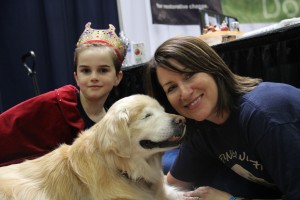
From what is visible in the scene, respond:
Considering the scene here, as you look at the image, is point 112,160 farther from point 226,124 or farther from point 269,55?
point 269,55

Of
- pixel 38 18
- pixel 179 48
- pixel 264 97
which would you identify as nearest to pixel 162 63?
pixel 179 48

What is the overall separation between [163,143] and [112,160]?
208 millimetres

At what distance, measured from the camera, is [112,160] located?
1257 mm

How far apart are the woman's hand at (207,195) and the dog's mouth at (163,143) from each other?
29cm

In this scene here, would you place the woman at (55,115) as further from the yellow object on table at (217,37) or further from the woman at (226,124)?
the yellow object on table at (217,37)

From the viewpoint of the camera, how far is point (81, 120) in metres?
1.78

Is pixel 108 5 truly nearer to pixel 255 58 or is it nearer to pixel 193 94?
pixel 255 58

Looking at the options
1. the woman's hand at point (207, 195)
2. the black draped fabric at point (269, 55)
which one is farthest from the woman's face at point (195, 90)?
the black draped fabric at point (269, 55)

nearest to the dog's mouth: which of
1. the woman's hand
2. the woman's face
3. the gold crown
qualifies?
the woman's face

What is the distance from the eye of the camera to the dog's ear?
1.22 meters

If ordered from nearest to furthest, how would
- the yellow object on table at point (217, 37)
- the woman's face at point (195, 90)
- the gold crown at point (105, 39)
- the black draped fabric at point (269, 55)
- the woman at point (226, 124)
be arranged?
the woman at point (226, 124) < the woman's face at point (195, 90) < the black draped fabric at point (269, 55) < the gold crown at point (105, 39) < the yellow object on table at point (217, 37)

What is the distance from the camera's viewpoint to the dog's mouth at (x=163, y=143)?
1.25 metres

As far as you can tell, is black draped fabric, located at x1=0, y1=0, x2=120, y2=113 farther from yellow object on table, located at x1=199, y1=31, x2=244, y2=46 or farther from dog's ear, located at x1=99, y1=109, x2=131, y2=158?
dog's ear, located at x1=99, y1=109, x2=131, y2=158

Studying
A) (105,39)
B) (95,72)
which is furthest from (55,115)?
(105,39)
